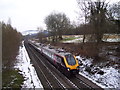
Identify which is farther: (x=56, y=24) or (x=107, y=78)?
(x=56, y=24)

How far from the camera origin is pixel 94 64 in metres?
18.8

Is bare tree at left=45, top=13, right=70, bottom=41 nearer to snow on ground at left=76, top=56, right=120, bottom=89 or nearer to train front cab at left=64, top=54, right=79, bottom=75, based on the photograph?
train front cab at left=64, top=54, right=79, bottom=75

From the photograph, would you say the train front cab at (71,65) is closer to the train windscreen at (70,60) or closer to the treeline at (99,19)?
the train windscreen at (70,60)

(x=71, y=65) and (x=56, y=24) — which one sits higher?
(x=56, y=24)

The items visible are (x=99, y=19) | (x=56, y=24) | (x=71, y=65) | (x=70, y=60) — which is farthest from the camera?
(x=56, y=24)

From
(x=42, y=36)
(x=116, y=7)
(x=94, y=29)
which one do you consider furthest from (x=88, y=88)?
(x=42, y=36)

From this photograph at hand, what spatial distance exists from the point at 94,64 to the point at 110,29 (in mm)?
7581

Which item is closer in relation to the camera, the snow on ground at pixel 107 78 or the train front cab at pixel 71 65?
the snow on ground at pixel 107 78

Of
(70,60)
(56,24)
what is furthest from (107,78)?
(56,24)

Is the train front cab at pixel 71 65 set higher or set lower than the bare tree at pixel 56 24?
lower

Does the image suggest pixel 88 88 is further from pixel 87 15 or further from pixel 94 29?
pixel 87 15

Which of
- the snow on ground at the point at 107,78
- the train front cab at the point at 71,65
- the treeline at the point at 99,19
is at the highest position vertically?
the treeline at the point at 99,19

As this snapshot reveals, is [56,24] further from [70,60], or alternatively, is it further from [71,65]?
[71,65]

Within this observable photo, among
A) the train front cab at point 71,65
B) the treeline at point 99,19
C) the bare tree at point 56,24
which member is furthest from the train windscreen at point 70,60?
the bare tree at point 56,24
